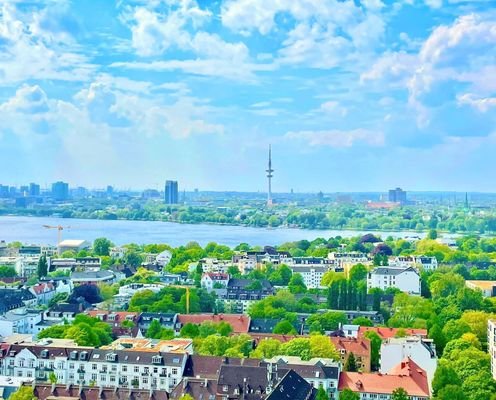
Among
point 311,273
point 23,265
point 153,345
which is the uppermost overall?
point 23,265

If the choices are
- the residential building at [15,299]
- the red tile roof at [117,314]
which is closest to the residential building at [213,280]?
the residential building at [15,299]

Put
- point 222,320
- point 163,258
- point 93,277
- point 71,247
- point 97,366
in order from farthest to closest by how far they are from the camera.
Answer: point 71,247
point 163,258
point 93,277
point 222,320
point 97,366

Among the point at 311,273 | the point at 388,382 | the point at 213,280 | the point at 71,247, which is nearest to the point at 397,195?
the point at 71,247

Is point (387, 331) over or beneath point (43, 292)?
beneath

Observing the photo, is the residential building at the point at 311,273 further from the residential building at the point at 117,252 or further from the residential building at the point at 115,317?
the residential building at the point at 115,317

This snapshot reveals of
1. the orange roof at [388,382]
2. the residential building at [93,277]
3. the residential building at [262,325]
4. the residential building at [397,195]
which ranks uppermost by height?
the residential building at [397,195]

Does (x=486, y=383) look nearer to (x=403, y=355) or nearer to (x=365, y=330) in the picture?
(x=403, y=355)

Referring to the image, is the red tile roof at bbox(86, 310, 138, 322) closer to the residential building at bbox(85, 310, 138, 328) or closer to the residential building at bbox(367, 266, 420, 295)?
the residential building at bbox(85, 310, 138, 328)

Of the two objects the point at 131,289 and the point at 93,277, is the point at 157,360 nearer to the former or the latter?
the point at 131,289
